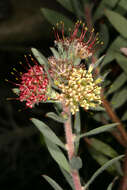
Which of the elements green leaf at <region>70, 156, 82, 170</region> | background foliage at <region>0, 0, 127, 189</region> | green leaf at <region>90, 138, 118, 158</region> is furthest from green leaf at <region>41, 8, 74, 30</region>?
green leaf at <region>70, 156, 82, 170</region>

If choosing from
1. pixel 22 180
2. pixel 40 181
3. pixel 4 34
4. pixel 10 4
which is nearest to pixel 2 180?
pixel 22 180

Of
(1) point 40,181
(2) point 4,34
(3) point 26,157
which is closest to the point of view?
(1) point 40,181

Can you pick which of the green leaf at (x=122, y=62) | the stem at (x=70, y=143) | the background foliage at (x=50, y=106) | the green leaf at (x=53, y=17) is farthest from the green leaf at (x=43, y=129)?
the green leaf at (x=53, y=17)

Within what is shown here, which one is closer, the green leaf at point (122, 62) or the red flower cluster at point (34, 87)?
the red flower cluster at point (34, 87)

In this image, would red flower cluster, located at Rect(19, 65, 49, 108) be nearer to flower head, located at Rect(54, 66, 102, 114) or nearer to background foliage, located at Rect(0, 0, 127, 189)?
flower head, located at Rect(54, 66, 102, 114)

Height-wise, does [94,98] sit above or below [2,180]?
above

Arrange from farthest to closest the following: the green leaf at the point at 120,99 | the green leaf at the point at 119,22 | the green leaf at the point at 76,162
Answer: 1. the green leaf at the point at 120,99
2. the green leaf at the point at 119,22
3. the green leaf at the point at 76,162

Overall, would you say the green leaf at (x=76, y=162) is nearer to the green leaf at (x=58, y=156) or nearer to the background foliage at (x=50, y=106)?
the green leaf at (x=58, y=156)

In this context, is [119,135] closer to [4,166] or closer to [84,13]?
[84,13]

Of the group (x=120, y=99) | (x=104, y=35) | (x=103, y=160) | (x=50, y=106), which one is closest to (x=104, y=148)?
(x=103, y=160)
